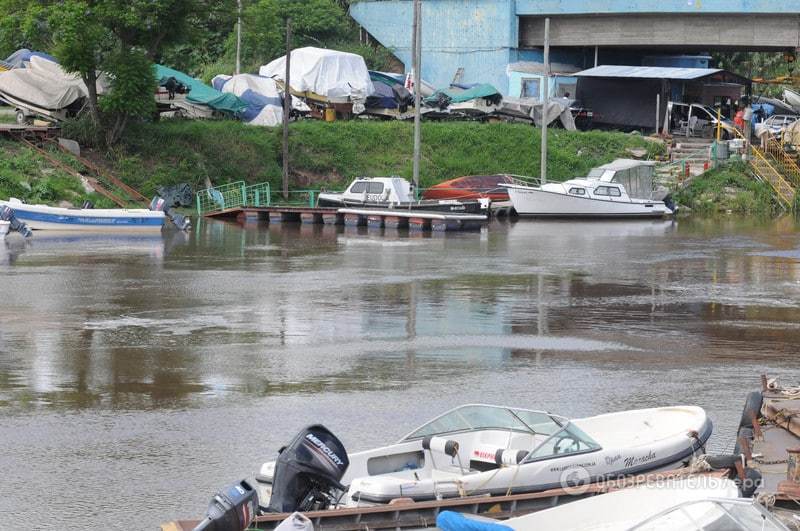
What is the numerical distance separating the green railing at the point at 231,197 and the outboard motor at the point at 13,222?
8773 mm

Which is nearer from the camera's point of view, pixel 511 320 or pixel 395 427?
pixel 395 427

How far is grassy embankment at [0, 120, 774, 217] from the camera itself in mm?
46125

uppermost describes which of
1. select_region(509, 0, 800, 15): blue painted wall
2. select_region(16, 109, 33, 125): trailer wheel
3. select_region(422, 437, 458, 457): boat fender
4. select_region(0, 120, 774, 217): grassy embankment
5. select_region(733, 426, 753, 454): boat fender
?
select_region(509, 0, 800, 15): blue painted wall

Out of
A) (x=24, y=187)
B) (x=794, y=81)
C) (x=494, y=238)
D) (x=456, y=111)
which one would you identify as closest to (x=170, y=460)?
(x=494, y=238)

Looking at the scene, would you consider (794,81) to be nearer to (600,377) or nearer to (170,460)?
(600,377)

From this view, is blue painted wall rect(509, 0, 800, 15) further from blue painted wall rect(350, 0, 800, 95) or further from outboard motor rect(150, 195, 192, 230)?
outboard motor rect(150, 195, 192, 230)

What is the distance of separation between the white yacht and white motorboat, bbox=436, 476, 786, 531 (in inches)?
1368

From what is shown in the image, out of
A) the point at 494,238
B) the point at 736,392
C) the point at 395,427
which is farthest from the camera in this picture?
the point at 494,238

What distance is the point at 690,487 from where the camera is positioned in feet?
34.9

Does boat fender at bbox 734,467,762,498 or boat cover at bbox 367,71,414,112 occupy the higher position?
boat cover at bbox 367,71,414,112

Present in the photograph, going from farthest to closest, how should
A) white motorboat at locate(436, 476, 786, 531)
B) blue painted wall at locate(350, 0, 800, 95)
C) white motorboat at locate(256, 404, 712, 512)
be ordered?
blue painted wall at locate(350, 0, 800, 95) → white motorboat at locate(256, 404, 712, 512) → white motorboat at locate(436, 476, 786, 531)

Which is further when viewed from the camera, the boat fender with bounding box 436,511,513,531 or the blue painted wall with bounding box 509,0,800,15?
the blue painted wall with bounding box 509,0,800,15

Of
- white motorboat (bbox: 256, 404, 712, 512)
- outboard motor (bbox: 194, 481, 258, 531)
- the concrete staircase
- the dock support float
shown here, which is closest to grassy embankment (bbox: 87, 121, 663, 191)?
the concrete staircase

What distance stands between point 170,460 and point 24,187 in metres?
28.3
